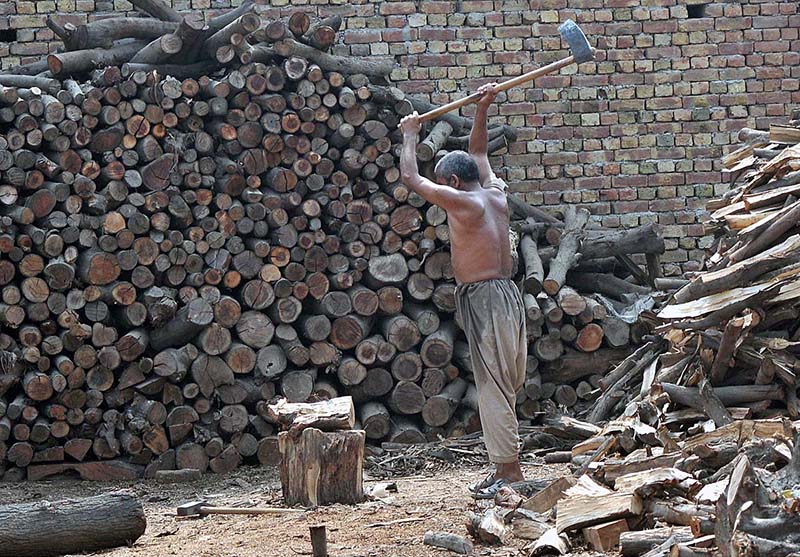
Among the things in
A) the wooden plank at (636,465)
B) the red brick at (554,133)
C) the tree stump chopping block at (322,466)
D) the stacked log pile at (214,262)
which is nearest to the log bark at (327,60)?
the stacked log pile at (214,262)

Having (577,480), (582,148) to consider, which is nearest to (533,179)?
(582,148)

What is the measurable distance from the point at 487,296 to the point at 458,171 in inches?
29.1

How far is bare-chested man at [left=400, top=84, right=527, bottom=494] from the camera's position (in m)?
6.00

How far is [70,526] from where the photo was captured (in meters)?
4.95

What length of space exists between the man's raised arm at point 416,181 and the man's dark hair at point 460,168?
0.36 ft

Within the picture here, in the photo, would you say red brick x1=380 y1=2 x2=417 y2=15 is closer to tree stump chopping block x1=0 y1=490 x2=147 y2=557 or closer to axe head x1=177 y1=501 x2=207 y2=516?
axe head x1=177 y1=501 x2=207 y2=516

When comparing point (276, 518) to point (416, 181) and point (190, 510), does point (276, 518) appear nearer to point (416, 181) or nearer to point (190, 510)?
point (190, 510)

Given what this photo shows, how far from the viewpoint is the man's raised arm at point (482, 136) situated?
6.52m

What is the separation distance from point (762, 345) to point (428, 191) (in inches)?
81.2

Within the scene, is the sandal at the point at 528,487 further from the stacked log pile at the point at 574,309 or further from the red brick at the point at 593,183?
the red brick at the point at 593,183

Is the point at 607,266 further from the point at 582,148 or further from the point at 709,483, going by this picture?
the point at 709,483

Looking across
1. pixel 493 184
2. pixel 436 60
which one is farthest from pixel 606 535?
pixel 436 60

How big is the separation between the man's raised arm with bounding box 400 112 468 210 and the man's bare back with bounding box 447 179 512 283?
0.08m

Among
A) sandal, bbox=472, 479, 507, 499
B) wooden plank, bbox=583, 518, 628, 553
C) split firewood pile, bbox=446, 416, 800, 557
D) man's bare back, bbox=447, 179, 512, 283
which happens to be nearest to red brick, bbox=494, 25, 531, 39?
man's bare back, bbox=447, 179, 512, 283
